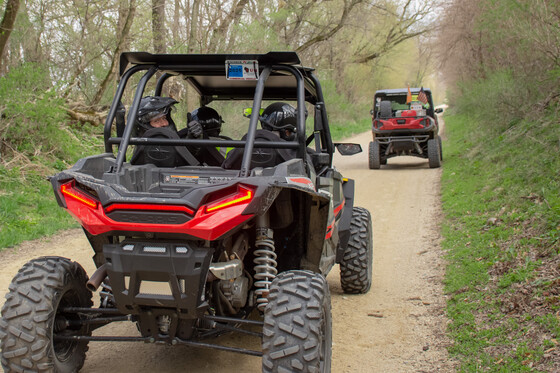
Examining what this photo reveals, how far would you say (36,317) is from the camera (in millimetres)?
3260

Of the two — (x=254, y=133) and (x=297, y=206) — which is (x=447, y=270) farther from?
(x=254, y=133)

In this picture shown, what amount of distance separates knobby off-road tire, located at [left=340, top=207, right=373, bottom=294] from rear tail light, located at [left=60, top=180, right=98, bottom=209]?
283 centimetres

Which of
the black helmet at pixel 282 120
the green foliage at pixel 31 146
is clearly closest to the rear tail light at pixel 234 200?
the black helmet at pixel 282 120

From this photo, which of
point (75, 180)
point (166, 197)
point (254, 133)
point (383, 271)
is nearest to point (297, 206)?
point (254, 133)

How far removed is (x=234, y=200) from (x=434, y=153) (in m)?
12.5

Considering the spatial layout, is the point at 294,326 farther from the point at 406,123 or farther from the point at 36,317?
the point at 406,123

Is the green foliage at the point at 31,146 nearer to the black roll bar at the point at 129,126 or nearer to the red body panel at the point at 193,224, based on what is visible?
the black roll bar at the point at 129,126

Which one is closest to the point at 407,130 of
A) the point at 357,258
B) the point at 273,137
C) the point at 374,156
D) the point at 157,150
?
the point at 374,156

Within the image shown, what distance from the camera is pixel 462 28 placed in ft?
63.4

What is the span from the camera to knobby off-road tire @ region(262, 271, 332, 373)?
3.05 meters

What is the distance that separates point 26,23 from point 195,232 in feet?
39.9

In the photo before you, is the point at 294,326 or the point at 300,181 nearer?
the point at 294,326

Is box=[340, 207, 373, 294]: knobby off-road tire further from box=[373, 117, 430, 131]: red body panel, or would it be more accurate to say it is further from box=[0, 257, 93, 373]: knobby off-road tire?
box=[373, 117, 430, 131]: red body panel

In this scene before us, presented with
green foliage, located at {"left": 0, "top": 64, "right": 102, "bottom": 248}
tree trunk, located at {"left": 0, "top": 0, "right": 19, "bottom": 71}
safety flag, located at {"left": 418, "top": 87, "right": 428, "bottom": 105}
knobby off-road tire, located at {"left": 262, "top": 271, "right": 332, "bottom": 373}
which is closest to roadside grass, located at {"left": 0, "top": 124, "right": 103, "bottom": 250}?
green foliage, located at {"left": 0, "top": 64, "right": 102, "bottom": 248}
